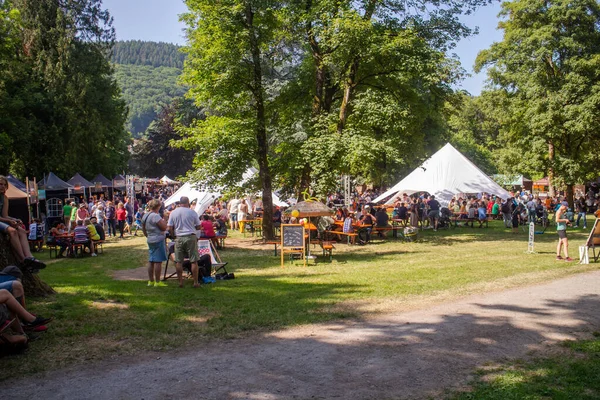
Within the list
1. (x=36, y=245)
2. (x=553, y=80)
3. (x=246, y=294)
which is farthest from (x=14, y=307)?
(x=553, y=80)

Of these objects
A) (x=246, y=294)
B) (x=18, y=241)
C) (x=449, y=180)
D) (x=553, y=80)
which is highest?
(x=553, y=80)

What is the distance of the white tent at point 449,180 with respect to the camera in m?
26.4

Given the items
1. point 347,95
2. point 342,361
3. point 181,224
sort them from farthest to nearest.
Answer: point 347,95 → point 181,224 → point 342,361

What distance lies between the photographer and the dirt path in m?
4.79

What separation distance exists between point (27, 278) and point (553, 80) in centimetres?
2633

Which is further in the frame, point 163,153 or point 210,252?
point 163,153

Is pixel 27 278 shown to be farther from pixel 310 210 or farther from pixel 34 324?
pixel 310 210

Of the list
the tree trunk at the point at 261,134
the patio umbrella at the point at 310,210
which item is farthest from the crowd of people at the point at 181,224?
the tree trunk at the point at 261,134

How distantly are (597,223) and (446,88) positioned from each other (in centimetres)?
924

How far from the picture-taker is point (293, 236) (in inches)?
535

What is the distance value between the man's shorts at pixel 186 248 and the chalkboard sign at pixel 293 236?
164 inches

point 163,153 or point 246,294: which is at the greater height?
point 163,153

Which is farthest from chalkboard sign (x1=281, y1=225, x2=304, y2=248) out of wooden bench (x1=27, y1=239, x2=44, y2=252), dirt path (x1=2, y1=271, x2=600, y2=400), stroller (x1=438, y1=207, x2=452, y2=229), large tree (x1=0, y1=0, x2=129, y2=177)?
large tree (x1=0, y1=0, x2=129, y2=177)

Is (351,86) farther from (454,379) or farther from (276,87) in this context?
(454,379)
